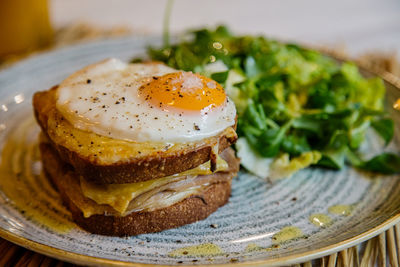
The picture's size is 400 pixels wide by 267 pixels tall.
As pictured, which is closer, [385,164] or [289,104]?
[385,164]


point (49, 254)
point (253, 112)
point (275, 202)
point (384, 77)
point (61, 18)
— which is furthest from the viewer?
point (61, 18)

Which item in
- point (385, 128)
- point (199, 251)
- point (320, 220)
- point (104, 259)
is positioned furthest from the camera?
point (385, 128)

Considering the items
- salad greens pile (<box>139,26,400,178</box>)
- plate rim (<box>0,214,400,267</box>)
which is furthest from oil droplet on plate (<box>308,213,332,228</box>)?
salad greens pile (<box>139,26,400,178</box>)

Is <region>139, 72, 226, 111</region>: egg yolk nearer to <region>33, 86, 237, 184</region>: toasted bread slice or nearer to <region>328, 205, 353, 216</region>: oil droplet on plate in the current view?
<region>33, 86, 237, 184</region>: toasted bread slice

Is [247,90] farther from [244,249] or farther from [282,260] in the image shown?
[282,260]

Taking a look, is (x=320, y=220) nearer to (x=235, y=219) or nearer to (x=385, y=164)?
(x=235, y=219)

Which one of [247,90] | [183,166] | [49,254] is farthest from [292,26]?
[49,254]

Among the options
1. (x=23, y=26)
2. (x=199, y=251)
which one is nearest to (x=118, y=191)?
(x=199, y=251)
